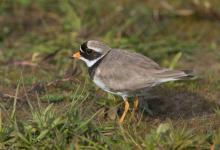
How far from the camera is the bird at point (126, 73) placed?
579cm

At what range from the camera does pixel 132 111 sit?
6152mm

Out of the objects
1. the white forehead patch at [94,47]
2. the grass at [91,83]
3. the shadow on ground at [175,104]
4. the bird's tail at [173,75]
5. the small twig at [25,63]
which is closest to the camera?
the grass at [91,83]

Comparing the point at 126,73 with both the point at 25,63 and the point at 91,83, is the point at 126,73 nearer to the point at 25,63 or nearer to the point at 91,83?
the point at 91,83

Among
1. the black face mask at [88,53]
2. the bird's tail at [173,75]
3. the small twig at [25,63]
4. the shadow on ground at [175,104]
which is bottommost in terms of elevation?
the shadow on ground at [175,104]

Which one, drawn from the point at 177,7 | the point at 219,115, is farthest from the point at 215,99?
the point at 177,7

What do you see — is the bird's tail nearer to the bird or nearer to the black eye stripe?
the bird

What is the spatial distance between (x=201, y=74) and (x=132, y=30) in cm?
159

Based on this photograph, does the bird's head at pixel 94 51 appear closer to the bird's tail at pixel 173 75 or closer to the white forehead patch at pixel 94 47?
the white forehead patch at pixel 94 47

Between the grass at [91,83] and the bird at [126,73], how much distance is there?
0.75 ft

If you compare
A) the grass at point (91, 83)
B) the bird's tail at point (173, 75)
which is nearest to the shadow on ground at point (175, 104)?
the grass at point (91, 83)

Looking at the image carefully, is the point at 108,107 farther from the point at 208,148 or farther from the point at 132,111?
the point at 208,148

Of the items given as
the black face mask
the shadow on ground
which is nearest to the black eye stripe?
the black face mask

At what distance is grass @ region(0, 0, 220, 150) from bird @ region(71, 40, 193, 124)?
0.23m

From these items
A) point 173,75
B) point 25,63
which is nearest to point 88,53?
point 173,75
